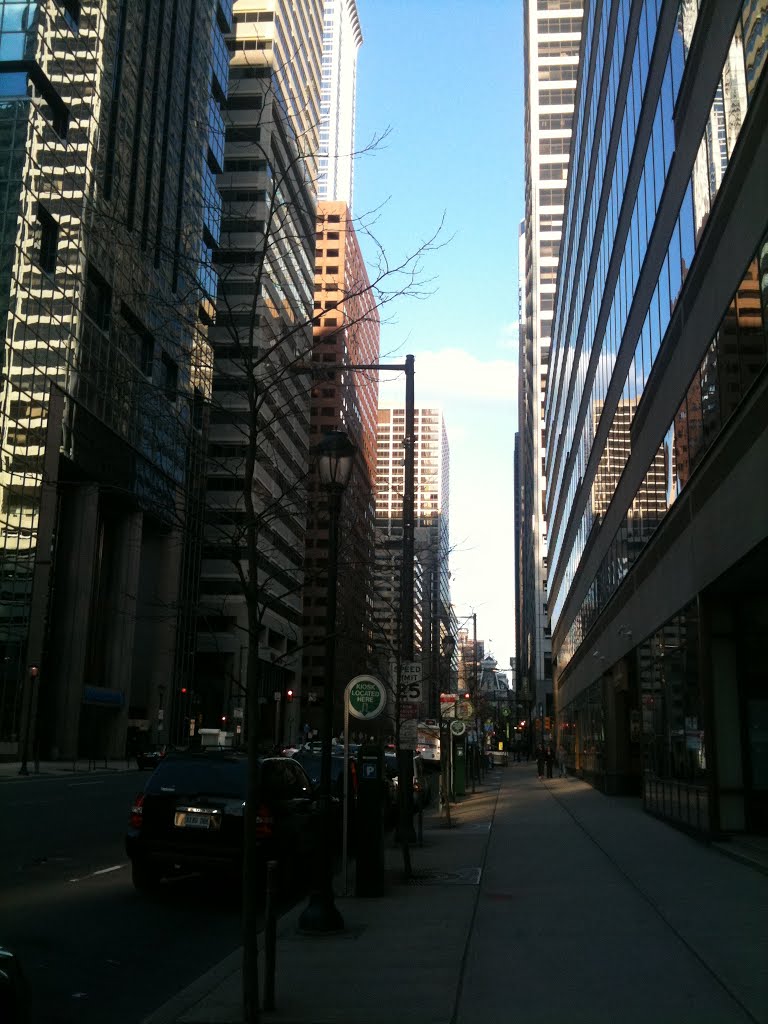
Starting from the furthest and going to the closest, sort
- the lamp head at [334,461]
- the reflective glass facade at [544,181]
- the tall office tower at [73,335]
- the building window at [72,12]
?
the reflective glass facade at [544,181], the building window at [72,12], the tall office tower at [73,335], the lamp head at [334,461]

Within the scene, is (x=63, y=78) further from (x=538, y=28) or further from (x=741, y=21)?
(x=538, y=28)

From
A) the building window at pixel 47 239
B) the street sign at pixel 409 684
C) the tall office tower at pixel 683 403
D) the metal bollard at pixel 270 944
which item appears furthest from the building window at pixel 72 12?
the metal bollard at pixel 270 944

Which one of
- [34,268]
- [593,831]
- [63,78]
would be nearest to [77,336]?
[34,268]

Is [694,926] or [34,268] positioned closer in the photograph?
[694,926]

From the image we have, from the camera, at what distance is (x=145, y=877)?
11.7 meters

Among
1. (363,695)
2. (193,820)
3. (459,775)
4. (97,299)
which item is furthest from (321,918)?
(97,299)

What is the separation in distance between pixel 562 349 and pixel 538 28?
77.8 metres

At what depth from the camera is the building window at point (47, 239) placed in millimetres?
51484

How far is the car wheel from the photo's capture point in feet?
38.1

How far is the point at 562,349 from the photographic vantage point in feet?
189

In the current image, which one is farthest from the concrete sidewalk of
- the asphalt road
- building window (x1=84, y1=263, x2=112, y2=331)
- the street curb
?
building window (x1=84, y1=263, x2=112, y2=331)

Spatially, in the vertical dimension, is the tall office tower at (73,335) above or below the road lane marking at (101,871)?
above

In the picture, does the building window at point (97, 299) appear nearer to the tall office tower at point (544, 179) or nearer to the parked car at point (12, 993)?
the parked car at point (12, 993)

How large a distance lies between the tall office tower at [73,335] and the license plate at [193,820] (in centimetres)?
3460
